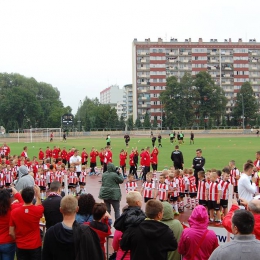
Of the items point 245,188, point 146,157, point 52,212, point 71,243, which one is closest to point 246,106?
point 146,157

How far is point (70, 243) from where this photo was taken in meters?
4.56

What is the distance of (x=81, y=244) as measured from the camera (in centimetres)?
443

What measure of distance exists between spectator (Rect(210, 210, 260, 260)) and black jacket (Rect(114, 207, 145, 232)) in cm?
141

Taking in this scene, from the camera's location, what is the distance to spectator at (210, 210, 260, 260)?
349 centimetres

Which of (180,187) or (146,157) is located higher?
(146,157)

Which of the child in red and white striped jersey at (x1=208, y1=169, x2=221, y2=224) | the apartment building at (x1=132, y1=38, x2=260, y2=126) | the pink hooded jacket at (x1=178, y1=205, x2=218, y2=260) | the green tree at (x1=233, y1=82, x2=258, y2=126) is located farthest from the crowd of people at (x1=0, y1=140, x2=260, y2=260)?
the apartment building at (x1=132, y1=38, x2=260, y2=126)

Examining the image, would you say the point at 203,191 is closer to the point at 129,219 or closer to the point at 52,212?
the point at 52,212

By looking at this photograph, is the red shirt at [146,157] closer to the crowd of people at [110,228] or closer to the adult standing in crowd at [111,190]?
the adult standing in crowd at [111,190]

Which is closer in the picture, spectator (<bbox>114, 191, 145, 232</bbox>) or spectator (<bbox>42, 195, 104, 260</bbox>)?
spectator (<bbox>42, 195, 104, 260</bbox>)

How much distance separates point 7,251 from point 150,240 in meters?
2.68

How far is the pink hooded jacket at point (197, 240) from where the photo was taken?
488 cm

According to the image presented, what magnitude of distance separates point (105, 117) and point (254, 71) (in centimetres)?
5267

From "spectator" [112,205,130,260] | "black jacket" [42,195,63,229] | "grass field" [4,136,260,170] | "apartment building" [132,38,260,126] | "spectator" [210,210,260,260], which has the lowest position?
"grass field" [4,136,260,170]

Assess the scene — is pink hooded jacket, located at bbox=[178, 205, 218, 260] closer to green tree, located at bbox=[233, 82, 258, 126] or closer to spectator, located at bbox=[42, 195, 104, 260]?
spectator, located at bbox=[42, 195, 104, 260]
